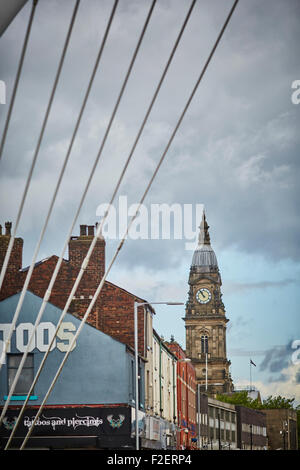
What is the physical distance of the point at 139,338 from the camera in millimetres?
18516

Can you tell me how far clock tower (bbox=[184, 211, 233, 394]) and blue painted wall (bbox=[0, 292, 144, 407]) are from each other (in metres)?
62.5

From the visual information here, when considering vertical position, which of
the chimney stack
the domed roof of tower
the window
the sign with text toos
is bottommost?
the sign with text toos

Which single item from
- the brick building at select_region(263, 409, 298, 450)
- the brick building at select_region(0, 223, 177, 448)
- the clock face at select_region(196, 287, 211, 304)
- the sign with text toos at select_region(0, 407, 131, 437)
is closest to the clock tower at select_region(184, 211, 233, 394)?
the clock face at select_region(196, 287, 211, 304)

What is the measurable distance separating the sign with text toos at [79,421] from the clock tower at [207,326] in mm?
62995

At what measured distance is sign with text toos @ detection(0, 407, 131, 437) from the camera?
1499 cm

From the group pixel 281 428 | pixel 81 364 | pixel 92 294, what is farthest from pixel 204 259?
pixel 81 364

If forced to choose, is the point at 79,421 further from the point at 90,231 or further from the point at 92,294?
the point at 90,231

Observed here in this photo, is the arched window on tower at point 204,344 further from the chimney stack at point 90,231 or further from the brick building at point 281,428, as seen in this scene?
the chimney stack at point 90,231

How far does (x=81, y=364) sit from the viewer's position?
51.2ft

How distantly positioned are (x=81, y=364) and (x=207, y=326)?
66.1 m

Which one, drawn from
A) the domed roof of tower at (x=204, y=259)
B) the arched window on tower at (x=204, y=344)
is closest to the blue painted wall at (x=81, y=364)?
the domed roof of tower at (x=204, y=259)

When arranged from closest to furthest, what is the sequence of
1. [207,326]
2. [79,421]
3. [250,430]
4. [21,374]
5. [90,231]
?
1. [21,374]
2. [79,421]
3. [90,231]
4. [250,430]
5. [207,326]

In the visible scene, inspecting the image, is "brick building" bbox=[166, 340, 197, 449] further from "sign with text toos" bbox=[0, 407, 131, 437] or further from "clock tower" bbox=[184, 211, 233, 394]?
"clock tower" bbox=[184, 211, 233, 394]
